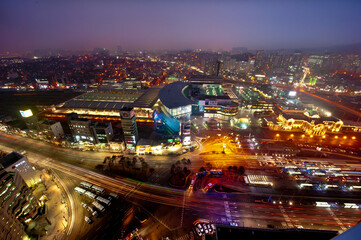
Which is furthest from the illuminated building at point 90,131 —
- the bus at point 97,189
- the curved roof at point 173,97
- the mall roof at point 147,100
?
the curved roof at point 173,97

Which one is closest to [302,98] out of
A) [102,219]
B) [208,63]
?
[208,63]

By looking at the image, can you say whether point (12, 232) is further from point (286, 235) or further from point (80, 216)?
point (286, 235)

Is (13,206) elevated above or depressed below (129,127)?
below

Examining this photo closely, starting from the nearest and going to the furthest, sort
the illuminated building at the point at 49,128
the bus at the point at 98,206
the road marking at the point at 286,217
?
the road marking at the point at 286,217
the bus at the point at 98,206
the illuminated building at the point at 49,128

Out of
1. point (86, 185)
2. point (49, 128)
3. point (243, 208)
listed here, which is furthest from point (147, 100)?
point (243, 208)

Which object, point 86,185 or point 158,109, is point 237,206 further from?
point 158,109

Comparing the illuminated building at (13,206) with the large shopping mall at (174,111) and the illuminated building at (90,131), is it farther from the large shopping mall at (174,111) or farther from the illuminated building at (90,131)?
the large shopping mall at (174,111)

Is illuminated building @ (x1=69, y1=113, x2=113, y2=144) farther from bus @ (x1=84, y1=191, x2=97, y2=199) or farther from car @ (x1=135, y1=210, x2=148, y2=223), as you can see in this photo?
car @ (x1=135, y1=210, x2=148, y2=223)
